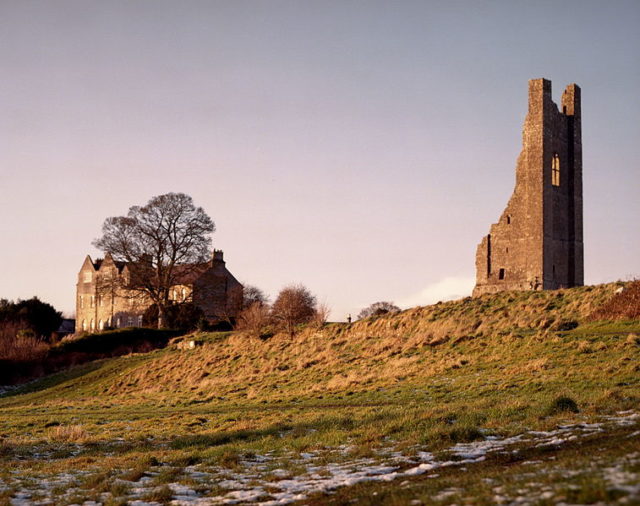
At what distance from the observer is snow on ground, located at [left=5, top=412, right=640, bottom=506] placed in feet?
32.5

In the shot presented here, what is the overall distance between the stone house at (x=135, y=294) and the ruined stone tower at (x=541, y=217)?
24.1 meters

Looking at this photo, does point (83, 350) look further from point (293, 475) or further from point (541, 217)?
point (293, 475)

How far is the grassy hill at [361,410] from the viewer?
10.6m

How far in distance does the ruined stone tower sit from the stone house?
79.2ft

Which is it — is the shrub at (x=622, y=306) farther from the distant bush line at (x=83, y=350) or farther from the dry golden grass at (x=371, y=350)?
the distant bush line at (x=83, y=350)

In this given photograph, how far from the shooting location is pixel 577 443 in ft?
34.2

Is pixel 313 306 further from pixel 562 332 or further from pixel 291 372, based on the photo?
pixel 562 332

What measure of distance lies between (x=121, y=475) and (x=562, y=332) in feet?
63.6

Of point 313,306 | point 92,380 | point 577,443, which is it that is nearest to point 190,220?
point 313,306

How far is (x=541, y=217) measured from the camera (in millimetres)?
63219

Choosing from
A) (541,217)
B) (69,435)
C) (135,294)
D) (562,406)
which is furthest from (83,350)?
(562,406)

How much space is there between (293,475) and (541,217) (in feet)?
184

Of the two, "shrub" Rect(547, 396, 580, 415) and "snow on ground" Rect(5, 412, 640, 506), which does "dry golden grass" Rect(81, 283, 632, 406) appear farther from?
"snow on ground" Rect(5, 412, 640, 506)

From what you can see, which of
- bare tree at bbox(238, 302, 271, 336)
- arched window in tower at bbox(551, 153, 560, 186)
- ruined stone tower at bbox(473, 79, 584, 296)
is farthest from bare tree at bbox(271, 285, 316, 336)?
arched window in tower at bbox(551, 153, 560, 186)
